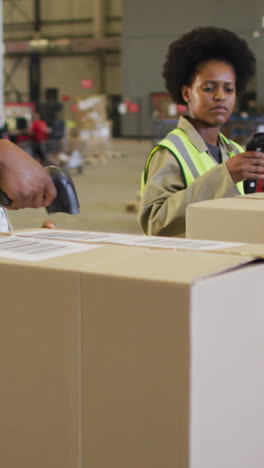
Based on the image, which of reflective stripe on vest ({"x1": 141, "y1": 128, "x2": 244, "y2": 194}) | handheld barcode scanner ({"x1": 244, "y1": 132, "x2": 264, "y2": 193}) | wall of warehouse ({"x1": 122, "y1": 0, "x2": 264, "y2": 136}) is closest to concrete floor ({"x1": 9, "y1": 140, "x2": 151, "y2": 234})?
wall of warehouse ({"x1": 122, "y1": 0, "x2": 264, "y2": 136})

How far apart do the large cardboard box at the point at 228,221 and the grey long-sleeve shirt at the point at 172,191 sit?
59cm

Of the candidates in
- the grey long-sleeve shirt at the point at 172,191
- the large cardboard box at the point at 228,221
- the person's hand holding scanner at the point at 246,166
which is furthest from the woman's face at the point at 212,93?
the large cardboard box at the point at 228,221

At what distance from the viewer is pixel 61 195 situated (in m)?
1.11

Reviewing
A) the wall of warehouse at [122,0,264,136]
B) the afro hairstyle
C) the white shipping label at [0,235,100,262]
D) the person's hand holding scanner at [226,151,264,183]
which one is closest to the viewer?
the white shipping label at [0,235,100,262]

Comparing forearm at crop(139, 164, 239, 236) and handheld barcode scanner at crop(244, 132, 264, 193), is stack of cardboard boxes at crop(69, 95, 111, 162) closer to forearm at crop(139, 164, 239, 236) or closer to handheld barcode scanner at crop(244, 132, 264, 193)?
forearm at crop(139, 164, 239, 236)

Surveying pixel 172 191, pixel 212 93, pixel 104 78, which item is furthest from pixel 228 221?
pixel 104 78

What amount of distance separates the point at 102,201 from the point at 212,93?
756 cm

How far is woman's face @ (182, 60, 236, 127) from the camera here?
2.81 meters

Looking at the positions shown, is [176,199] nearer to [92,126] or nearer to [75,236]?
[75,236]

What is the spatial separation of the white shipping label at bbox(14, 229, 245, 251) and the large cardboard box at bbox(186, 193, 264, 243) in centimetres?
43

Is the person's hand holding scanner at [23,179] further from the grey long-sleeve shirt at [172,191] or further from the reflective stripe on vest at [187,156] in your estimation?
the reflective stripe on vest at [187,156]

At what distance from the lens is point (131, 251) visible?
1021 mm

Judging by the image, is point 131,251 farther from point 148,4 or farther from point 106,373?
point 148,4

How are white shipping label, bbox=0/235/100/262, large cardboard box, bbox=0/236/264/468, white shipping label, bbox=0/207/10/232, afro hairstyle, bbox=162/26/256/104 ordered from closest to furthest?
large cardboard box, bbox=0/236/264/468
white shipping label, bbox=0/235/100/262
white shipping label, bbox=0/207/10/232
afro hairstyle, bbox=162/26/256/104
